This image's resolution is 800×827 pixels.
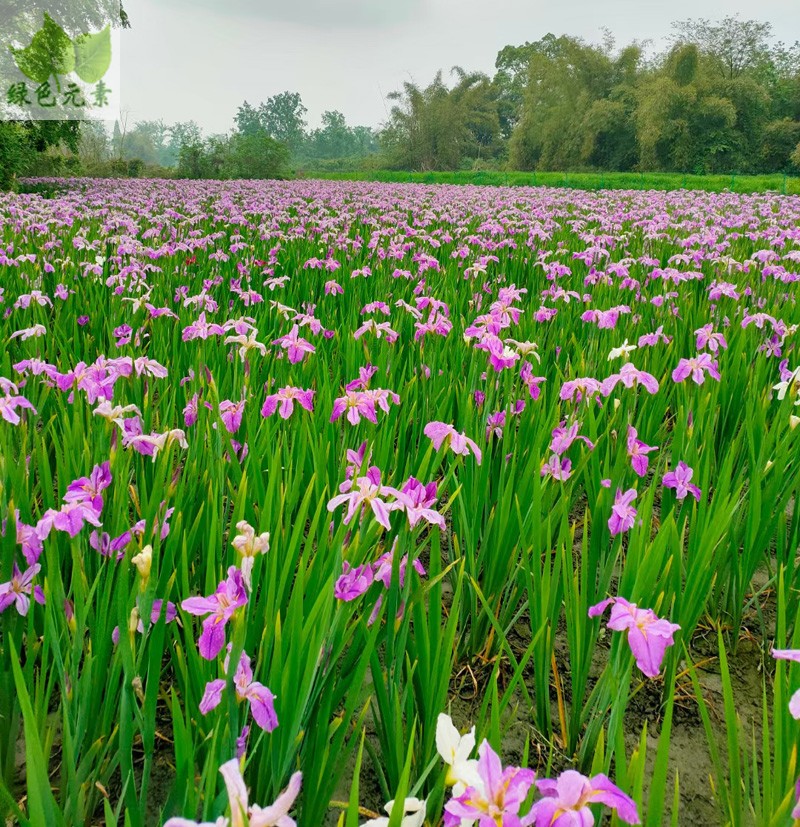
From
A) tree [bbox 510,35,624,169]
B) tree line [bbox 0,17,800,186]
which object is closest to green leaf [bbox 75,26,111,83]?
tree line [bbox 0,17,800,186]

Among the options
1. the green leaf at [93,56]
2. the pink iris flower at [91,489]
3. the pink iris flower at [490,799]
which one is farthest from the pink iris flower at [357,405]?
the green leaf at [93,56]

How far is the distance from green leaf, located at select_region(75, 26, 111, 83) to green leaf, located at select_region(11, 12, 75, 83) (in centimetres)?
354

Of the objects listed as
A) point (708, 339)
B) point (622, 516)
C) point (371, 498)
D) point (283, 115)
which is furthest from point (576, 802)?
point (283, 115)

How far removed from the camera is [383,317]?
3.74 meters

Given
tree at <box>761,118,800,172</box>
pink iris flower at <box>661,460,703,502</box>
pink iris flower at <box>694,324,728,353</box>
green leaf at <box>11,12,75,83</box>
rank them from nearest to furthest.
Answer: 1. pink iris flower at <box>661,460,703,502</box>
2. pink iris flower at <box>694,324,728,353</box>
3. green leaf at <box>11,12,75,83</box>
4. tree at <box>761,118,800,172</box>

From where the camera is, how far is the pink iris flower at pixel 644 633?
0.97 metres

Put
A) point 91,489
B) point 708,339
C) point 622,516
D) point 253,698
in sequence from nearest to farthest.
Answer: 1. point 253,698
2. point 91,489
3. point 622,516
4. point 708,339

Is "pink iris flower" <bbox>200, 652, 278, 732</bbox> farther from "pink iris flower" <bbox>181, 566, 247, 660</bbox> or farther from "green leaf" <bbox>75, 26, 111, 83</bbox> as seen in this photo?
"green leaf" <bbox>75, 26, 111, 83</bbox>

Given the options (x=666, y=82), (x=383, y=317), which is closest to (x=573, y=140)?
(x=666, y=82)

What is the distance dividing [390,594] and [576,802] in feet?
1.99

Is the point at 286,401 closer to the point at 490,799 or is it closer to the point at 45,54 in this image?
the point at 490,799

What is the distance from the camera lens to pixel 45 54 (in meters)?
20.2

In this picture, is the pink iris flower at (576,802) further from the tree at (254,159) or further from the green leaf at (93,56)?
the tree at (254,159)

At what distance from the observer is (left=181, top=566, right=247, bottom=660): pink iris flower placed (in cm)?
93
